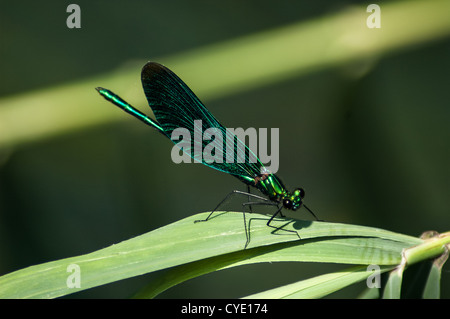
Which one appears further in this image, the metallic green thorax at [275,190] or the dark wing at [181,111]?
the metallic green thorax at [275,190]

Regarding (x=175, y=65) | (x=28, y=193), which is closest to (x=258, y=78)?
(x=175, y=65)

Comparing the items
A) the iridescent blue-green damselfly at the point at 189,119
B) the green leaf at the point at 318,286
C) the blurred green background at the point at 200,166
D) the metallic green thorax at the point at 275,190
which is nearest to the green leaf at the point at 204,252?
the green leaf at the point at 318,286

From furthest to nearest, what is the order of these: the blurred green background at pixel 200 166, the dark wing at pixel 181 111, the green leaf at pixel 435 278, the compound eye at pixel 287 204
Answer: the blurred green background at pixel 200 166, the compound eye at pixel 287 204, the dark wing at pixel 181 111, the green leaf at pixel 435 278

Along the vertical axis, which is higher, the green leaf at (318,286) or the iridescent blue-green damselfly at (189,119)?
the iridescent blue-green damselfly at (189,119)

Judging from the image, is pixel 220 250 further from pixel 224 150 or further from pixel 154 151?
pixel 154 151

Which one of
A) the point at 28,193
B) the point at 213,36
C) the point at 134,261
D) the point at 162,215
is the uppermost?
the point at 213,36

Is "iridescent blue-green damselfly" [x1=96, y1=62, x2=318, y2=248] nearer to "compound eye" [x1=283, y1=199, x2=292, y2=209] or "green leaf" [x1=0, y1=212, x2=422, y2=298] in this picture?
"compound eye" [x1=283, y1=199, x2=292, y2=209]
